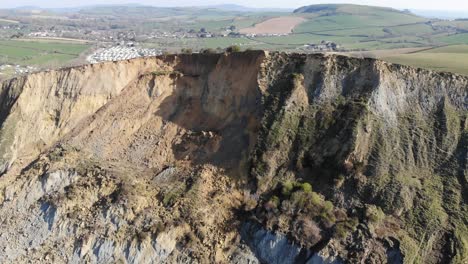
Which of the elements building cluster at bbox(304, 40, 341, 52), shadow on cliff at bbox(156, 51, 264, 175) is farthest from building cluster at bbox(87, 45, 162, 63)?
shadow on cliff at bbox(156, 51, 264, 175)

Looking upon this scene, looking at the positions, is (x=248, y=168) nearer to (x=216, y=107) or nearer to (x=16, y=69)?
(x=216, y=107)

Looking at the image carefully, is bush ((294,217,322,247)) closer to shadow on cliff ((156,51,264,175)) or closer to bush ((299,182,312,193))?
bush ((299,182,312,193))

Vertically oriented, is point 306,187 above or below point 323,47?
below

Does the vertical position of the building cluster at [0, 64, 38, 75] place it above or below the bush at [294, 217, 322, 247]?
below

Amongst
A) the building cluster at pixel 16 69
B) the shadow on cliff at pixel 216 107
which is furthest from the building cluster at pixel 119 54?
the shadow on cliff at pixel 216 107

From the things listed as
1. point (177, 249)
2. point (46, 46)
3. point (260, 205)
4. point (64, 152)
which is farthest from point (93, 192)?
point (46, 46)

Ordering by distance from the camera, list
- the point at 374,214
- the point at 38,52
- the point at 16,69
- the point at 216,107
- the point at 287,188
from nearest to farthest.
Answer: the point at 374,214, the point at 287,188, the point at 216,107, the point at 16,69, the point at 38,52

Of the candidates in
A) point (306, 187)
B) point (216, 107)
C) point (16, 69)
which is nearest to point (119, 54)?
point (16, 69)
